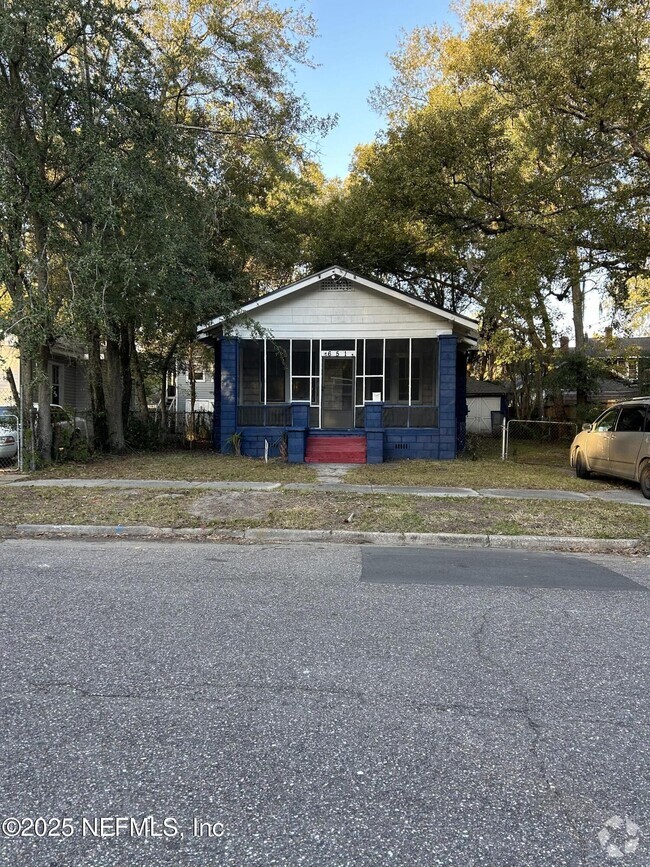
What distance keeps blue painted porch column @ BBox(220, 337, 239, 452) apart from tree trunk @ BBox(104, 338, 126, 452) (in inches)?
117

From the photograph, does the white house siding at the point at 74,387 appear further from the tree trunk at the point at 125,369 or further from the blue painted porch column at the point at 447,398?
the blue painted porch column at the point at 447,398

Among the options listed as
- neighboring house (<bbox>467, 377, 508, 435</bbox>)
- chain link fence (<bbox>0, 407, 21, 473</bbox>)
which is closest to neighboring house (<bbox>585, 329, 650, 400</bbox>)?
neighboring house (<bbox>467, 377, 508, 435</bbox>)

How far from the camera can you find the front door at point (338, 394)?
56.3ft

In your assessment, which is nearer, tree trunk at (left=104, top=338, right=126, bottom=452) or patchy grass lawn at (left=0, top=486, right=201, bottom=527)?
patchy grass lawn at (left=0, top=486, right=201, bottom=527)

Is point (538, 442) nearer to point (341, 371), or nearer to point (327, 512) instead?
point (341, 371)

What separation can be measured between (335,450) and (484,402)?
69.9 ft

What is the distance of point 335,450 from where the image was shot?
15836mm

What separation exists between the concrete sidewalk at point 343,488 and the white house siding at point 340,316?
6.55 m

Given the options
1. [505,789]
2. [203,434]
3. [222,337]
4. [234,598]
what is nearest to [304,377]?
[222,337]

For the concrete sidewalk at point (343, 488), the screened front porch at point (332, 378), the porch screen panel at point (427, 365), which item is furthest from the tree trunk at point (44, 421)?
the porch screen panel at point (427, 365)

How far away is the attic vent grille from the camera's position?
16.4 meters

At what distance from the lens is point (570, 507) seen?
29.7 ft

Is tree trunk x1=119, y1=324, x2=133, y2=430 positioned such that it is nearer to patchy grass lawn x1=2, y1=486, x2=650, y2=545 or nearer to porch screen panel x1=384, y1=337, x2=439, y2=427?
porch screen panel x1=384, y1=337, x2=439, y2=427

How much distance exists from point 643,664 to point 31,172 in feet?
40.7
